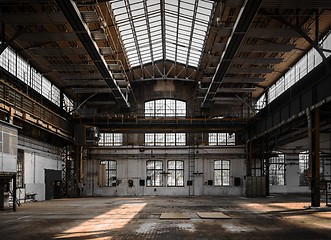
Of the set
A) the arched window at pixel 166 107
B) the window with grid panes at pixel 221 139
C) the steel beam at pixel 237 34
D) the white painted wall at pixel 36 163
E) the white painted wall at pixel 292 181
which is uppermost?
the steel beam at pixel 237 34

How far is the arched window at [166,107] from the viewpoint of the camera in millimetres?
41406

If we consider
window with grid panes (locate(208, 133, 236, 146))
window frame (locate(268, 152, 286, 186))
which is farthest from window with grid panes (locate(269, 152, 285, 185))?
window with grid panes (locate(208, 133, 236, 146))

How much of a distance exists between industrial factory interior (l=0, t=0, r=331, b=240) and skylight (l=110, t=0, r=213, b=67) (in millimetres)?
130

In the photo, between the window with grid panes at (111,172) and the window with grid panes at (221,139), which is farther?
the window with grid panes at (221,139)

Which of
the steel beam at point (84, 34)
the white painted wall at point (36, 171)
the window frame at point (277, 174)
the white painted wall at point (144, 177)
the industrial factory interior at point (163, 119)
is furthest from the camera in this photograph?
the window frame at point (277, 174)

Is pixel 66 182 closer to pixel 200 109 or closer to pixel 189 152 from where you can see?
pixel 189 152

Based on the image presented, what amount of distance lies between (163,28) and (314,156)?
47.4ft

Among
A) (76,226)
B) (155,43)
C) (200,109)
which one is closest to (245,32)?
(76,226)

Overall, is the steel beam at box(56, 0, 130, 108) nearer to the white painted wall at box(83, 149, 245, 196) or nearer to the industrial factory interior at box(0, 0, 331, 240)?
the industrial factory interior at box(0, 0, 331, 240)

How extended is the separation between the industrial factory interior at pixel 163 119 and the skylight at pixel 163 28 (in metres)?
0.13

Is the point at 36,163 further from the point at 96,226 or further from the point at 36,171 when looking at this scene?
the point at 96,226

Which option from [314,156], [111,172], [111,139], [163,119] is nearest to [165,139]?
[111,139]

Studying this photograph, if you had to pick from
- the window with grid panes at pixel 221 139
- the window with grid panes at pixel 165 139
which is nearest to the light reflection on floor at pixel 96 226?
the window with grid panes at pixel 165 139

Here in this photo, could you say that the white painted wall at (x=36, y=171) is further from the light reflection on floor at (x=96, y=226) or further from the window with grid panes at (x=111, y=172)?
the light reflection on floor at (x=96, y=226)
